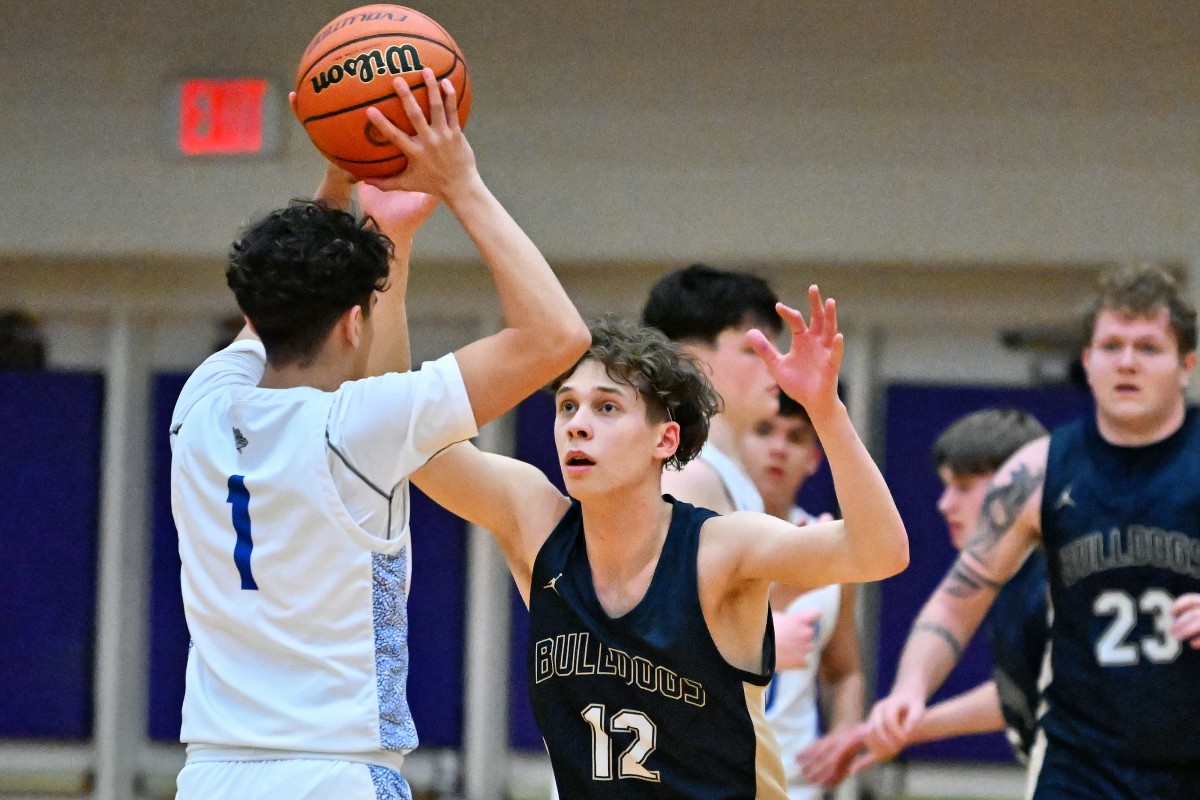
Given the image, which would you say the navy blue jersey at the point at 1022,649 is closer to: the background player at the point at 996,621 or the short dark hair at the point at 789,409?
the background player at the point at 996,621

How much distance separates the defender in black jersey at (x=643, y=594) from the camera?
2.81 metres

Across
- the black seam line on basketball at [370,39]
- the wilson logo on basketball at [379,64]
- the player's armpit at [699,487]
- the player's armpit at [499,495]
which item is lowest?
the player's armpit at [499,495]

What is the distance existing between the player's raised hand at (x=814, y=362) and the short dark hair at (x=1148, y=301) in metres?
1.69

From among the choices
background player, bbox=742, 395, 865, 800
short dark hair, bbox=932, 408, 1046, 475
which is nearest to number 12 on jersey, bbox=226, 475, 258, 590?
background player, bbox=742, 395, 865, 800

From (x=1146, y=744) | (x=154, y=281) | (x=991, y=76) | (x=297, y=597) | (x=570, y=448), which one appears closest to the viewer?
(x=297, y=597)

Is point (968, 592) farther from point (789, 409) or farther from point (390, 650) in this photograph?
point (390, 650)

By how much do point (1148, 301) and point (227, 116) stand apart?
3909 millimetres

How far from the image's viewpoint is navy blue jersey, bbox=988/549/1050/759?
4.44 metres

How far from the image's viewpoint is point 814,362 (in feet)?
8.38

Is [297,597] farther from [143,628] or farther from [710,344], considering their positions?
[143,628]

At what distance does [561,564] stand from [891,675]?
3724 millimetres

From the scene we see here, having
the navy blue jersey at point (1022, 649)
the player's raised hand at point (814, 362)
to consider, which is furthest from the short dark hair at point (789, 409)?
the player's raised hand at point (814, 362)

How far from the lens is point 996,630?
4.66 meters

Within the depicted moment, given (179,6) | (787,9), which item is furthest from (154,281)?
(787,9)
